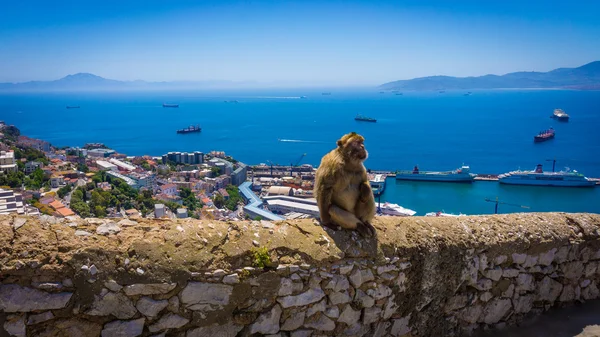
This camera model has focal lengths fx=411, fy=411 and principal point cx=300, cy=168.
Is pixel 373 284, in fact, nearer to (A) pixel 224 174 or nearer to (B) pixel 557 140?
(A) pixel 224 174

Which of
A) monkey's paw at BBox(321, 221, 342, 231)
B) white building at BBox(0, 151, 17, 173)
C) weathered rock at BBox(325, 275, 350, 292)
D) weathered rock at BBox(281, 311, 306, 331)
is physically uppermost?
monkey's paw at BBox(321, 221, 342, 231)

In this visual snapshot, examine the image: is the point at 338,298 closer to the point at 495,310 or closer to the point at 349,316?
the point at 349,316

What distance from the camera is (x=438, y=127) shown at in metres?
79.9

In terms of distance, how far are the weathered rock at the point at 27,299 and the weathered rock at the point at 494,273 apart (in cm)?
302

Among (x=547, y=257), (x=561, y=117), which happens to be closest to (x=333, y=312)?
(x=547, y=257)

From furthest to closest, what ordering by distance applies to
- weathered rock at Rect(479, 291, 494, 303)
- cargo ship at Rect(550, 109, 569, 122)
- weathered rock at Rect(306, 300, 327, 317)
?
1. cargo ship at Rect(550, 109, 569, 122)
2. weathered rock at Rect(479, 291, 494, 303)
3. weathered rock at Rect(306, 300, 327, 317)

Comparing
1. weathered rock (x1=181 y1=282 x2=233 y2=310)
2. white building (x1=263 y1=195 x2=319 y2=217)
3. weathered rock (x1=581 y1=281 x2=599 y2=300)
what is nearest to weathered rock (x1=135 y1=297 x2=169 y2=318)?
weathered rock (x1=181 y1=282 x2=233 y2=310)

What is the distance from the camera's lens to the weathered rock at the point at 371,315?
298 cm

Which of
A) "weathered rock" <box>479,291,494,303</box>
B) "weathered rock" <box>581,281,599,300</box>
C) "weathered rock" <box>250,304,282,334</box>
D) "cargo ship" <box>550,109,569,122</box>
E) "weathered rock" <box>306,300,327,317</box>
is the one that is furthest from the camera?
"cargo ship" <box>550,109,569,122</box>

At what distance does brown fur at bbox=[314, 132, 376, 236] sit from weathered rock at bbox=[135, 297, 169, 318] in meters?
1.26

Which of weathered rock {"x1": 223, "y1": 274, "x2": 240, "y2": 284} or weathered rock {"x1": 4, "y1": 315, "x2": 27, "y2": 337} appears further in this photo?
weathered rock {"x1": 223, "y1": 274, "x2": 240, "y2": 284}

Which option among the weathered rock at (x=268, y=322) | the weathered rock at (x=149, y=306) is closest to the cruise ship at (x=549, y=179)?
the weathered rock at (x=268, y=322)

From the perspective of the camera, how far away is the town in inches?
892

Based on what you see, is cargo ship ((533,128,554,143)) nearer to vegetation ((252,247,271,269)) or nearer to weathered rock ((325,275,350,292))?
weathered rock ((325,275,350,292))
